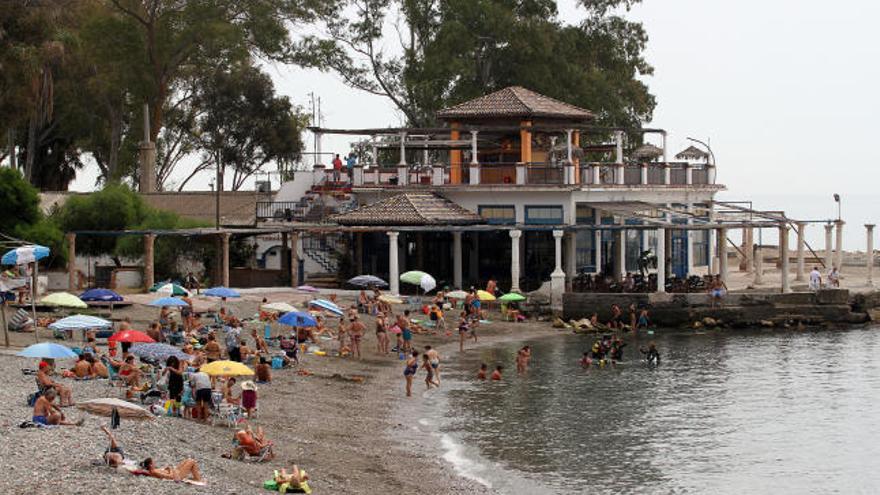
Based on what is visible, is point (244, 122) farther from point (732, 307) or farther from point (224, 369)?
point (224, 369)

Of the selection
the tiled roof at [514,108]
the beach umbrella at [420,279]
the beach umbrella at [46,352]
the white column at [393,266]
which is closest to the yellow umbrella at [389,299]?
the beach umbrella at [420,279]

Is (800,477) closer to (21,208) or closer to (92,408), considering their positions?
Result: (92,408)

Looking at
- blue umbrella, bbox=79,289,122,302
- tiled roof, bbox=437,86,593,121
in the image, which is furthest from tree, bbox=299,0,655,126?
blue umbrella, bbox=79,289,122,302

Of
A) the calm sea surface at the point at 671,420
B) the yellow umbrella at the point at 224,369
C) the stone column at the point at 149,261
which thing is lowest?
the calm sea surface at the point at 671,420

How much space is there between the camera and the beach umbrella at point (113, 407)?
28359 mm

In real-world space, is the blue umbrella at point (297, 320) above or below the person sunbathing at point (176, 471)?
above

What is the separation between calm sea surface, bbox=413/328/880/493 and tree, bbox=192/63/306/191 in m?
34.9

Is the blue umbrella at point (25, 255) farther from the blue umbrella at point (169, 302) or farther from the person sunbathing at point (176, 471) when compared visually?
the person sunbathing at point (176, 471)

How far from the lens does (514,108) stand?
63.6 metres

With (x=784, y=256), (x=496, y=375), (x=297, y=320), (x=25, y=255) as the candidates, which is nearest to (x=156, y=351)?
(x=25, y=255)

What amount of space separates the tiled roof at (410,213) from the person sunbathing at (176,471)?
34.1 metres

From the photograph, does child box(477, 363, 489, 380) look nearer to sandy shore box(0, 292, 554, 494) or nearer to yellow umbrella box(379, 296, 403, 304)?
sandy shore box(0, 292, 554, 494)

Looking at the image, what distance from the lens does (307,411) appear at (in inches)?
1375

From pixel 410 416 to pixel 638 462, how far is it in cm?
674
